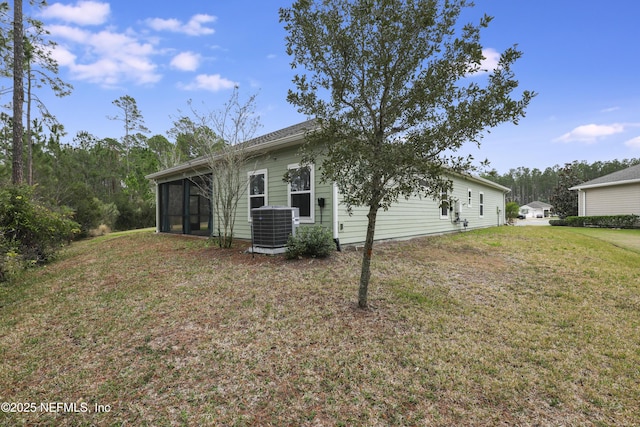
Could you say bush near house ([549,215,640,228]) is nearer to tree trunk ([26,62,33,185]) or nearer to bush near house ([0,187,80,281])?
bush near house ([0,187,80,281])

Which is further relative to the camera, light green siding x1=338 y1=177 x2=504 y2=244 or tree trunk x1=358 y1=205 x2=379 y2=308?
light green siding x1=338 y1=177 x2=504 y2=244

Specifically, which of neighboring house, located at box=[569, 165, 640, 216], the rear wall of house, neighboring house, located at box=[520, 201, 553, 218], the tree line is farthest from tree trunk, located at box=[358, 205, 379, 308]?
the tree line

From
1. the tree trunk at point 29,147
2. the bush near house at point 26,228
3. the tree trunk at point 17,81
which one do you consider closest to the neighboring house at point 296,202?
the bush near house at point 26,228

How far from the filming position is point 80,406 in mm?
2219

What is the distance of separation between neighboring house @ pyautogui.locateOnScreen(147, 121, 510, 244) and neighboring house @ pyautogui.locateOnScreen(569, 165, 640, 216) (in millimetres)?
7682

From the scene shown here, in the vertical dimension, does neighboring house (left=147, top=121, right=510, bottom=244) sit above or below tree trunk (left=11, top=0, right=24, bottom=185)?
below

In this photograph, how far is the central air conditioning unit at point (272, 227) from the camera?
20.8 ft

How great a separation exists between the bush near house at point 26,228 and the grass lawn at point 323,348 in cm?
106

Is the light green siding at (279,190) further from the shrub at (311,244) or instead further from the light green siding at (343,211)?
the shrub at (311,244)

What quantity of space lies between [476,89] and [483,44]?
1.48 ft

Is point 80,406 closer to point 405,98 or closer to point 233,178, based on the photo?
point 405,98

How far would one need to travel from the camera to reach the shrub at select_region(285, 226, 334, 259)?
20.2 ft

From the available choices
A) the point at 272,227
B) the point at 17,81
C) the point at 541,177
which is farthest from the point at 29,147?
the point at 541,177

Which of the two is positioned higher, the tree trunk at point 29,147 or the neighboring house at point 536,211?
the tree trunk at point 29,147
